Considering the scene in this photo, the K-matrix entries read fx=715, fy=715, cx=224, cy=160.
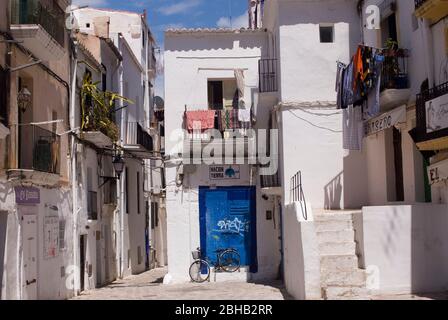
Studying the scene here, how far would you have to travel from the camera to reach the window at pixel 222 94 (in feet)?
76.4

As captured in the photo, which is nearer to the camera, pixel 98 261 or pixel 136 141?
pixel 98 261

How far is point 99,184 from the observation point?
78.5 ft

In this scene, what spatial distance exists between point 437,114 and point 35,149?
864 cm

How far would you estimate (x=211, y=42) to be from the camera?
22.7 meters

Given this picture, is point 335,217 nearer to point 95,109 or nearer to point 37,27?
point 37,27

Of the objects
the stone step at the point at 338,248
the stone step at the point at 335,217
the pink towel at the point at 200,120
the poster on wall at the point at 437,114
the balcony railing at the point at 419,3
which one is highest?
the balcony railing at the point at 419,3

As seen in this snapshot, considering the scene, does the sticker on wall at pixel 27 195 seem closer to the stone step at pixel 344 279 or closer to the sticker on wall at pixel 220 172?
the stone step at pixel 344 279

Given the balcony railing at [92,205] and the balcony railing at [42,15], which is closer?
A: the balcony railing at [42,15]

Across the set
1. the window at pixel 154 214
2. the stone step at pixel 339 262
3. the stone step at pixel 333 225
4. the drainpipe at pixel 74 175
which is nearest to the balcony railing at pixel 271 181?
the stone step at pixel 333 225

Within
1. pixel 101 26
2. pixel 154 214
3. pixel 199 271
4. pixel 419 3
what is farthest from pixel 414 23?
pixel 154 214

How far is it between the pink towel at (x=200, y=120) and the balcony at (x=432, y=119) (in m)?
8.59

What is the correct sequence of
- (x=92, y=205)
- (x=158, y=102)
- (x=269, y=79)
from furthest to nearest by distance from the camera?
1. (x=158, y=102)
2. (x=92, y=205)
3. (x=269, y=79)

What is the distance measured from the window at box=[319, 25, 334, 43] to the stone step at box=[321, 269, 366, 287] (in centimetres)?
767
